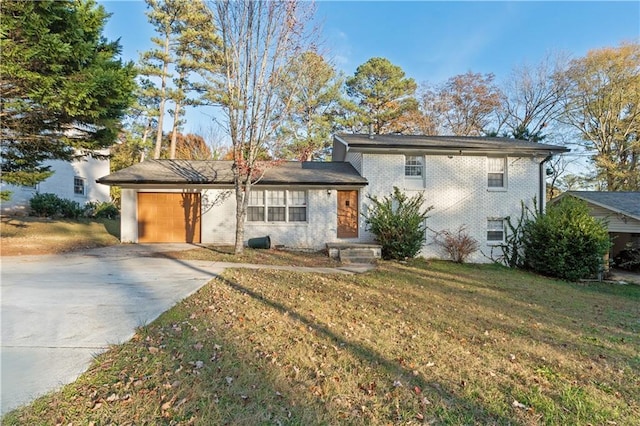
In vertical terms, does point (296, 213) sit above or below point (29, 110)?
below

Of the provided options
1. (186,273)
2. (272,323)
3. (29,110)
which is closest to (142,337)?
(272,323)

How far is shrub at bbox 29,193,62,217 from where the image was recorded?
16266 mm

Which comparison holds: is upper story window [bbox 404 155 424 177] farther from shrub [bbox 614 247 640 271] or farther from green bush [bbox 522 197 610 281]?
shrub [bbox 614 247 640 271]

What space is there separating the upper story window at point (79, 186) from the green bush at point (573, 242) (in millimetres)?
25483

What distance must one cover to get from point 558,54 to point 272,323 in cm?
3269

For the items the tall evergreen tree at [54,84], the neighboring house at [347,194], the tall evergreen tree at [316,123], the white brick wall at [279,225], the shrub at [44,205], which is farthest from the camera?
the tall evergreen tree at [316,123]

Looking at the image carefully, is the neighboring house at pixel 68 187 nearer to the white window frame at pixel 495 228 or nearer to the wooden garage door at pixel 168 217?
the wooden garage door at pixel 168 217

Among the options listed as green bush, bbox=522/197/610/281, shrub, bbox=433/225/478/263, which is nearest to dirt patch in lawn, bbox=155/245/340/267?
shrub, bbox=433/225/478/263

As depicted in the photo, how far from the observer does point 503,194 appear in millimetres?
13555

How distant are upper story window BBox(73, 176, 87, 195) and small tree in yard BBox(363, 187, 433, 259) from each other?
19196 millimetres

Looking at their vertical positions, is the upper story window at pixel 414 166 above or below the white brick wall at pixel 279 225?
above

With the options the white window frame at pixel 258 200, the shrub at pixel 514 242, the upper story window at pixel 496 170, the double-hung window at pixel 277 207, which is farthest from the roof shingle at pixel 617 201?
the white window frame at pixel 258 200

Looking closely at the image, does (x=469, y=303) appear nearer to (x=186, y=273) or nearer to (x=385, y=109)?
(x=186, y=273)

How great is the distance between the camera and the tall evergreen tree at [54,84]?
7383mm
